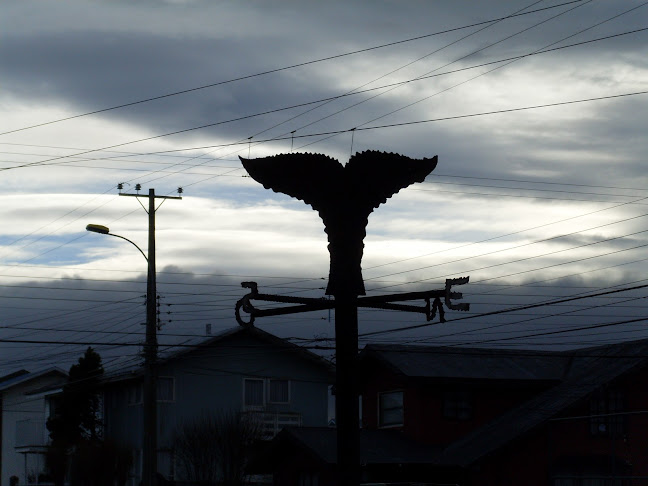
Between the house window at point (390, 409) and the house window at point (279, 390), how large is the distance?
14746 millimetres

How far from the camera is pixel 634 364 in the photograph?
115 feet

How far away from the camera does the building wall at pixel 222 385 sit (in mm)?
52375

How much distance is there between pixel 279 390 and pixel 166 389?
19.8ft

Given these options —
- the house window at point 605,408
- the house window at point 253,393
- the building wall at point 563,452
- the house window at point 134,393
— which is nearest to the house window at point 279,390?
the house window at point 253,393

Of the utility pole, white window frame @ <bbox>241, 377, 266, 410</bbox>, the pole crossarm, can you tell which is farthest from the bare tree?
the pole crossarm

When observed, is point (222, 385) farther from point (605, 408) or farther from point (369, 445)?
point (605, 408)

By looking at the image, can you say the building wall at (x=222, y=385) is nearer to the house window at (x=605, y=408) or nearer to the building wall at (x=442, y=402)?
the building wall at (x=442, y=402)

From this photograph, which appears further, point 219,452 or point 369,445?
point 219,452

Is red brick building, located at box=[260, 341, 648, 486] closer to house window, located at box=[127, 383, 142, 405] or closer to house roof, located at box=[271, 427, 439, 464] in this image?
house roof, located at box=[271, 427, 439, 464]

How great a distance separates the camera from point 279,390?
2151 inches

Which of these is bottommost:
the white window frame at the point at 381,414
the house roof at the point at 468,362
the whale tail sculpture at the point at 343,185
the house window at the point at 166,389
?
the white window frame at the point at 381,414

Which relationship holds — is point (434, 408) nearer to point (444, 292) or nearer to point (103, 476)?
point (103, 476)

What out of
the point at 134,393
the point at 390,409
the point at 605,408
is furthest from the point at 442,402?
the point at 134,393

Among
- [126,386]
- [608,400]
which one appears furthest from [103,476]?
[608,400]
